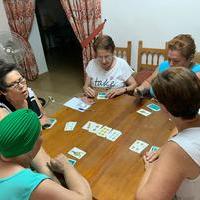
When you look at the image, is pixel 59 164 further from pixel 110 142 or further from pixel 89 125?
pixel 89 125

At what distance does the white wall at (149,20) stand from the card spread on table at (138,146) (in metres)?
2.01

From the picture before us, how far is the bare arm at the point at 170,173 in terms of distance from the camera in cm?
102

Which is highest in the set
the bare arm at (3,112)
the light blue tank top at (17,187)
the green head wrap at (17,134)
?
the green head wrap at (17,134)

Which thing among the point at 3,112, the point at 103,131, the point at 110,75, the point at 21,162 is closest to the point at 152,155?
the point at 103,131

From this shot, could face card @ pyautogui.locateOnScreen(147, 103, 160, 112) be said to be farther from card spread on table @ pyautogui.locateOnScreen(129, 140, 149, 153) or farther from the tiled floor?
the tiled floor

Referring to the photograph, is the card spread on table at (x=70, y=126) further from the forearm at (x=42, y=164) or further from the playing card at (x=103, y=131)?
the forearm at (x=42, y=164)

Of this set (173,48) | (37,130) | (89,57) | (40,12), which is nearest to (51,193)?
(37,130)

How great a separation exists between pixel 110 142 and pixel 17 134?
783 mm

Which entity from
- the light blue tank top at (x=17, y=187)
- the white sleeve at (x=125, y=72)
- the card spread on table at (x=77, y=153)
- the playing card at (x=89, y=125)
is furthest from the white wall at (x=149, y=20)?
the light blue tank top at (x=17, y=187)

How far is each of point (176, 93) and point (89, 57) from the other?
3.06 m

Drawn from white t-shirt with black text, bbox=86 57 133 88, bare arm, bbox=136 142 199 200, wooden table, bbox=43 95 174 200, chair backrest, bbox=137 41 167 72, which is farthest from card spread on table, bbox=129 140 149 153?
chair backrest, bbox=137 41 167 72

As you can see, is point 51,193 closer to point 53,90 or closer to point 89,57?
point 89,57

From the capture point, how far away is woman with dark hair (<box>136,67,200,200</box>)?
102cm

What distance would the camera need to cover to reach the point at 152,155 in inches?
59.0
